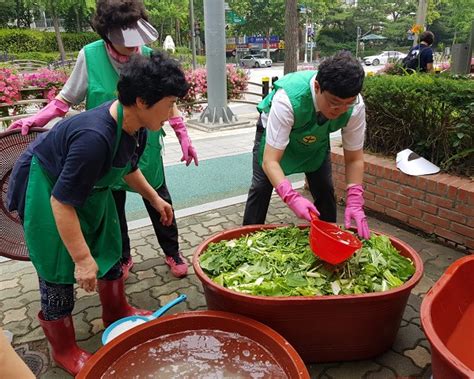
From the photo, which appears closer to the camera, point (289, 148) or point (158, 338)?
point (158, 338)

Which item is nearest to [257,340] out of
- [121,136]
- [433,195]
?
[121,136]

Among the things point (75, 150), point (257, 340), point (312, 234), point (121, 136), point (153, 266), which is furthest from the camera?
point (153, 266)

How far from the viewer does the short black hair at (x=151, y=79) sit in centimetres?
145

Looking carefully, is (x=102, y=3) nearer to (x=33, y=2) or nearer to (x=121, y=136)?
(x=121, y=136)

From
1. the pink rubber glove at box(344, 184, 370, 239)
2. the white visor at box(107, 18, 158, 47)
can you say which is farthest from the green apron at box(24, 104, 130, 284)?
the pink rubber glove at box(344, 184, 370, 239)

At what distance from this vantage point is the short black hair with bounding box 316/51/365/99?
5.94 ft

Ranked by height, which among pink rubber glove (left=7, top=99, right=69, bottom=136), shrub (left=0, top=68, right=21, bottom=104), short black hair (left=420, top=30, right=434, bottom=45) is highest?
short black hair (left=420, top=30, right=434, bottom=45)

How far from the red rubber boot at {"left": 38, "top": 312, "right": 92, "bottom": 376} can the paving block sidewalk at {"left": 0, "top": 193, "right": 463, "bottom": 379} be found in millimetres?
101

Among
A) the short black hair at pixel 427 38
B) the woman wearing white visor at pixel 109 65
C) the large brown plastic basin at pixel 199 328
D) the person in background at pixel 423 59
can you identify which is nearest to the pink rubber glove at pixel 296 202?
the large brown plastic basin at pixel 199 328

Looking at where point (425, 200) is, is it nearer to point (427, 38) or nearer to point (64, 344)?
point (64, 344)

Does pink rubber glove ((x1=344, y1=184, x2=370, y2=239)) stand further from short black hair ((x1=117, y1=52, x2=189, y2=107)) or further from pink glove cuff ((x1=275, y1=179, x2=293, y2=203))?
short black hair ((x1=117, y1=52, x2=189, y2=107))

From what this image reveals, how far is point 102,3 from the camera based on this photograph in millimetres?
2164

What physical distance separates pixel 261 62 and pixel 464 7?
1418 cm

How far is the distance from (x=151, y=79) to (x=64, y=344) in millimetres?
1368
